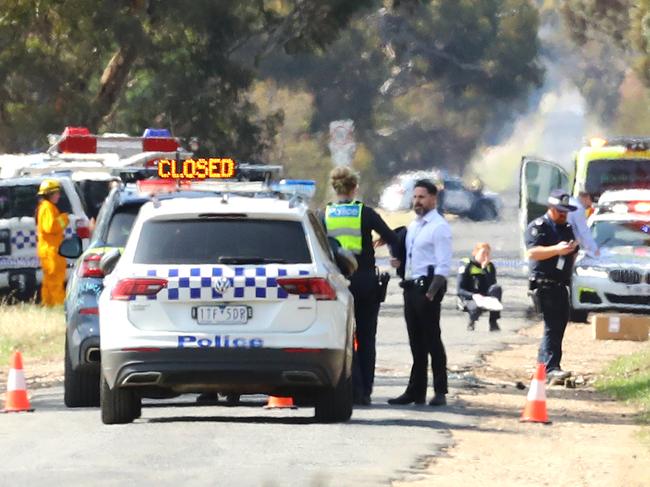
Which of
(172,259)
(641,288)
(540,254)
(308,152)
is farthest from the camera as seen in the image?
(308,152)

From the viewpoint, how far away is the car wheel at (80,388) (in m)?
15.1

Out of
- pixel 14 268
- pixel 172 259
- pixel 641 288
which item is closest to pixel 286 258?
pixel 172 259

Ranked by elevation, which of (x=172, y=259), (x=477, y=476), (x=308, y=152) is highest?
(x=308, y=152)

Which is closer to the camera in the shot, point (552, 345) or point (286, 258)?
point (286, 258)

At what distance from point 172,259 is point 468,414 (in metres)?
3.08

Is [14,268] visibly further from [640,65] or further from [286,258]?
[640,65]

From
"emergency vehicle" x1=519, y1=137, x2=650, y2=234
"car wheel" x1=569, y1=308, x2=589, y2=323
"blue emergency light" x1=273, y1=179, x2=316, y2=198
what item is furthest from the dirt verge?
"emergency vehicle" x1=519, y1=137, x2=650, y2=234

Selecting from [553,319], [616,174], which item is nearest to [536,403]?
[553,319]

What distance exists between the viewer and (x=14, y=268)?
90.5 ft

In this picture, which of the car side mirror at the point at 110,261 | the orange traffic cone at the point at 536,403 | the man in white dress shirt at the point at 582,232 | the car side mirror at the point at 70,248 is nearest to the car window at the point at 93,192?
the man in white dress shirt at the point at 582,232

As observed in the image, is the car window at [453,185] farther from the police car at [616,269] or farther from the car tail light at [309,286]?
the car tail light at [309,286]

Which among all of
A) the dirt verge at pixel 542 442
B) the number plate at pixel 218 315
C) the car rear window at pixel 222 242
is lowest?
the dirt verge at pixel 542 442

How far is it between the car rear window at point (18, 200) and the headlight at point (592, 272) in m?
6.39

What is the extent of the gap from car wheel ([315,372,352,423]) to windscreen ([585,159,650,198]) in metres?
19.4
